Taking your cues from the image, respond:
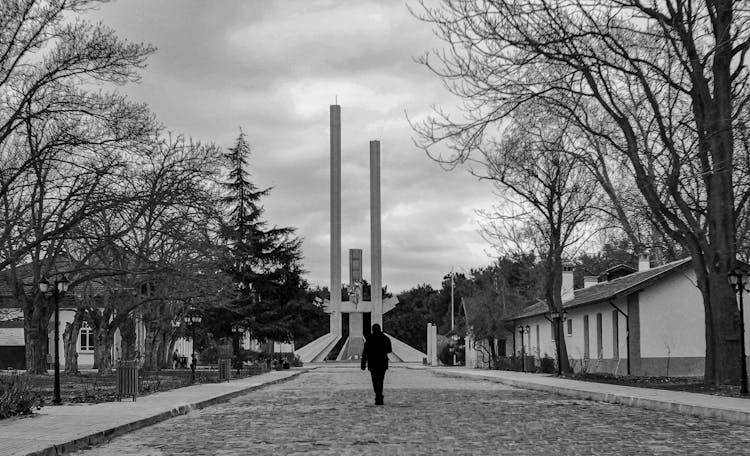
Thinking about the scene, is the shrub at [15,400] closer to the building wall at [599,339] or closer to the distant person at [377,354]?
the distant person at [377,354]

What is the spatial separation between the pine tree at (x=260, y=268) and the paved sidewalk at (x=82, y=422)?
43.9 m

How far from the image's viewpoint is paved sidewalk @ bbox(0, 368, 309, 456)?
40.2 feet

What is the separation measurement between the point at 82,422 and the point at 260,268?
5655 centimetres

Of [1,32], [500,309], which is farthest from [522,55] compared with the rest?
[500,309]

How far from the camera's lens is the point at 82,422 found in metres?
15.8

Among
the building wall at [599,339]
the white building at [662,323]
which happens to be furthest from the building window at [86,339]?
the white building at [662,323]

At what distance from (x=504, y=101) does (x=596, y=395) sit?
8448mm

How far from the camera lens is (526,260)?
47.7m

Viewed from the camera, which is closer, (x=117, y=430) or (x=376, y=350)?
(x=117, y=430)

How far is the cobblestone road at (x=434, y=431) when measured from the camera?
12250 mm

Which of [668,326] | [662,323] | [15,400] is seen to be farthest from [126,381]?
[668,326]

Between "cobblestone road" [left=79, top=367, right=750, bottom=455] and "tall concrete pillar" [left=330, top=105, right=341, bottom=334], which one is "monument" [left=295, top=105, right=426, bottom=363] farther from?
"cobblestone road" [left=79, top=367, right=750, bottom=455]

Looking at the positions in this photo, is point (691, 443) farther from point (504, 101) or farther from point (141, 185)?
point (141, 185)

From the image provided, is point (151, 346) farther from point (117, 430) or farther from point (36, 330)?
point (117, 430)
